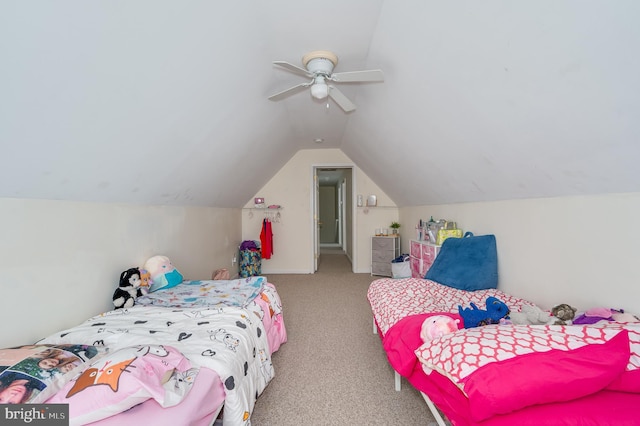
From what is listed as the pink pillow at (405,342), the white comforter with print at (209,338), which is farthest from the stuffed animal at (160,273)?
the pink pillow at (405,342)

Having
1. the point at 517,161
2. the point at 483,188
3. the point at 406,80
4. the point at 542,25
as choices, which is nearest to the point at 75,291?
the point at 406,80

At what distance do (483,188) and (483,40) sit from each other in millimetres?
1480

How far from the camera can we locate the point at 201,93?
201 cm

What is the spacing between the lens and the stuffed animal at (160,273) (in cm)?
264

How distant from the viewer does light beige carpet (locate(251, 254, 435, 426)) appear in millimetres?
1775

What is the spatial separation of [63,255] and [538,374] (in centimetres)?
259

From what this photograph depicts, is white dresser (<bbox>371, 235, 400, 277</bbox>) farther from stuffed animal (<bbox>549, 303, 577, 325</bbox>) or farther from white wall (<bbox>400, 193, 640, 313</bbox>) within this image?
stuffed animal (<bbox>549, 303, 577, 325</bbox>)

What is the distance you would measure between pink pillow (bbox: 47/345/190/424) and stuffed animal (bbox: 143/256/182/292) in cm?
157

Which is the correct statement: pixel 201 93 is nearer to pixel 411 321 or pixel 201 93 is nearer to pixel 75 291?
pixel 75 291

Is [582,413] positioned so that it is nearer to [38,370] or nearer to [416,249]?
[38,370]

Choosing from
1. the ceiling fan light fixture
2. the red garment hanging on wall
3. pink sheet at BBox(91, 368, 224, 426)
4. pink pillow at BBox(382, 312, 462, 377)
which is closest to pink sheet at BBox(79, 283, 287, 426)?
pink sheet at BBox(91, 368, 224, 426)

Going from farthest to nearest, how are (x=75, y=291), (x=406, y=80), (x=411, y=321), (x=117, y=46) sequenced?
1. (x=406, y=80)
2. (x=75, y=291)
3. (x=411, y=321)
4. (x=117, y=46)

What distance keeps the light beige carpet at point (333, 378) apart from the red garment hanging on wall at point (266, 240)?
1788 mm
